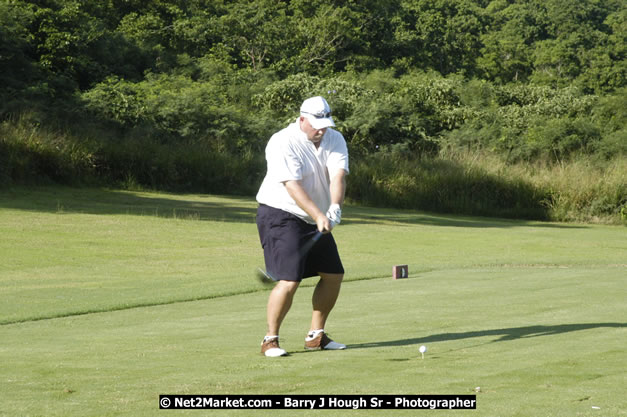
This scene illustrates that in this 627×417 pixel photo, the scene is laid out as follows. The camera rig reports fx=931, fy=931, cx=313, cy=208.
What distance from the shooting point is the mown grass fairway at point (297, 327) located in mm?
5125

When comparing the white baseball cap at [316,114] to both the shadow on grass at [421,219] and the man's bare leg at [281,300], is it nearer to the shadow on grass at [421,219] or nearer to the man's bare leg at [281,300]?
the man's bare leg at [281,300]

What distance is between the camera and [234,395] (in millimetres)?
4953

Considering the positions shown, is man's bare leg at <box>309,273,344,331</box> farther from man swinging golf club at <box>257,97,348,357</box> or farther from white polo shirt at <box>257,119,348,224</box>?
white polo shirt at <box>257,119,348,224</box>

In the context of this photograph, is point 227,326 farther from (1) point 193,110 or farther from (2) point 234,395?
(1) point 193,110

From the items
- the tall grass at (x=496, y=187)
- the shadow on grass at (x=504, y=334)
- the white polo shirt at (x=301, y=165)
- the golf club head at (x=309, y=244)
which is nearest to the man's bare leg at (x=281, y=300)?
the golf club head at (x=309, y=244)

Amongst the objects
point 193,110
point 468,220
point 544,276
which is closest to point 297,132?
point 544,276

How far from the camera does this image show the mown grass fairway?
5.12 m

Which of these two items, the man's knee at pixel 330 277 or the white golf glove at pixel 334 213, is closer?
the white golf glove at pixel 334 213

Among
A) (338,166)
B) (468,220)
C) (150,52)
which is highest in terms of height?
(150,52)

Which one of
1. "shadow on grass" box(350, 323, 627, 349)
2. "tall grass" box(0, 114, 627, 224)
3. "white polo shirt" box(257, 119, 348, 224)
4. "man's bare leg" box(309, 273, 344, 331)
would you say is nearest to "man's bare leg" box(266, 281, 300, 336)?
"man's bare leg" box(309, 273, 344, 331)

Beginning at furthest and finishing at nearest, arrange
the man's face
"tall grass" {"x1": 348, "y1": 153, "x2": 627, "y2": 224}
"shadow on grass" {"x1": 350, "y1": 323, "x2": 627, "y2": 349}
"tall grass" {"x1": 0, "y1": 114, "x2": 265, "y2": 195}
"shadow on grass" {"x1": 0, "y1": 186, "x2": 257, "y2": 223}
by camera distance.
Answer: "tall grass" {"x1": 348, "y1": 153, "x2": 627, "y2": 224} < "tall grass" {"x1": 0, "y1": 114, "x2": 265, "y2": 195} < "shadow on grass" {"x1": 0, "y1": 186, "x2": 257, "y2": 223} < "shadow on grass" {"x1": 350, "y1": 323, "x2": 627, "y2": 349} < the man's face

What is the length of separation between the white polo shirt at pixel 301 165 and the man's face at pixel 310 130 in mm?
35

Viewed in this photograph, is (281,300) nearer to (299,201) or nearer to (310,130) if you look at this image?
(299,201)

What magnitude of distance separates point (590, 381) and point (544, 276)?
8558mm
